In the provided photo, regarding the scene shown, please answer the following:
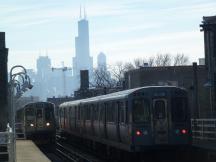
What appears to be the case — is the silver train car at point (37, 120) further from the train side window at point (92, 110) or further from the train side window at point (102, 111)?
the train side window at point (102, 111)

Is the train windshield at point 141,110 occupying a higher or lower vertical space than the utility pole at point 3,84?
lower

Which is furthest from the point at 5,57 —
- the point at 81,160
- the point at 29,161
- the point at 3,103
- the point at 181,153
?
the point at 181,153

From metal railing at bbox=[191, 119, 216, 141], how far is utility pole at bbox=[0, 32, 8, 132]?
10.1 meters

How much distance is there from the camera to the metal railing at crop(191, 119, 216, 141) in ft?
95.8

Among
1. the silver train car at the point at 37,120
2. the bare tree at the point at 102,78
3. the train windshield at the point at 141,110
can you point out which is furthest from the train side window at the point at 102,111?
the bare tree at the point at 102,78

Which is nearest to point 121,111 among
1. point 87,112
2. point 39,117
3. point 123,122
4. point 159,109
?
point 123,122

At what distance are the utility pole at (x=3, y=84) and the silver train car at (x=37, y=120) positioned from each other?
8.31 meters

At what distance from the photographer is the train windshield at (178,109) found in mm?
22766

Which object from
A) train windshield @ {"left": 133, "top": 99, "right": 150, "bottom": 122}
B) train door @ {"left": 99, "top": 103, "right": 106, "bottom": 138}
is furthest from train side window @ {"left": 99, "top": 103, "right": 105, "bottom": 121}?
train windshield @ {"left": 133, "top": 99, "right": 150, "bottom": 122}

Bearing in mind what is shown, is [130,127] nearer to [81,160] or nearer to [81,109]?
[81,160]

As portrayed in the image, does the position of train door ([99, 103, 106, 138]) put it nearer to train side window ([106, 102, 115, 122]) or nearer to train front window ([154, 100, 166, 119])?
train side window ([106, 102, 115, 122])

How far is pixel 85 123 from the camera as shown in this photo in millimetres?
36562

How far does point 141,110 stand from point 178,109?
1.37 metres

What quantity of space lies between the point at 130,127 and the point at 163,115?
4.26 ft
